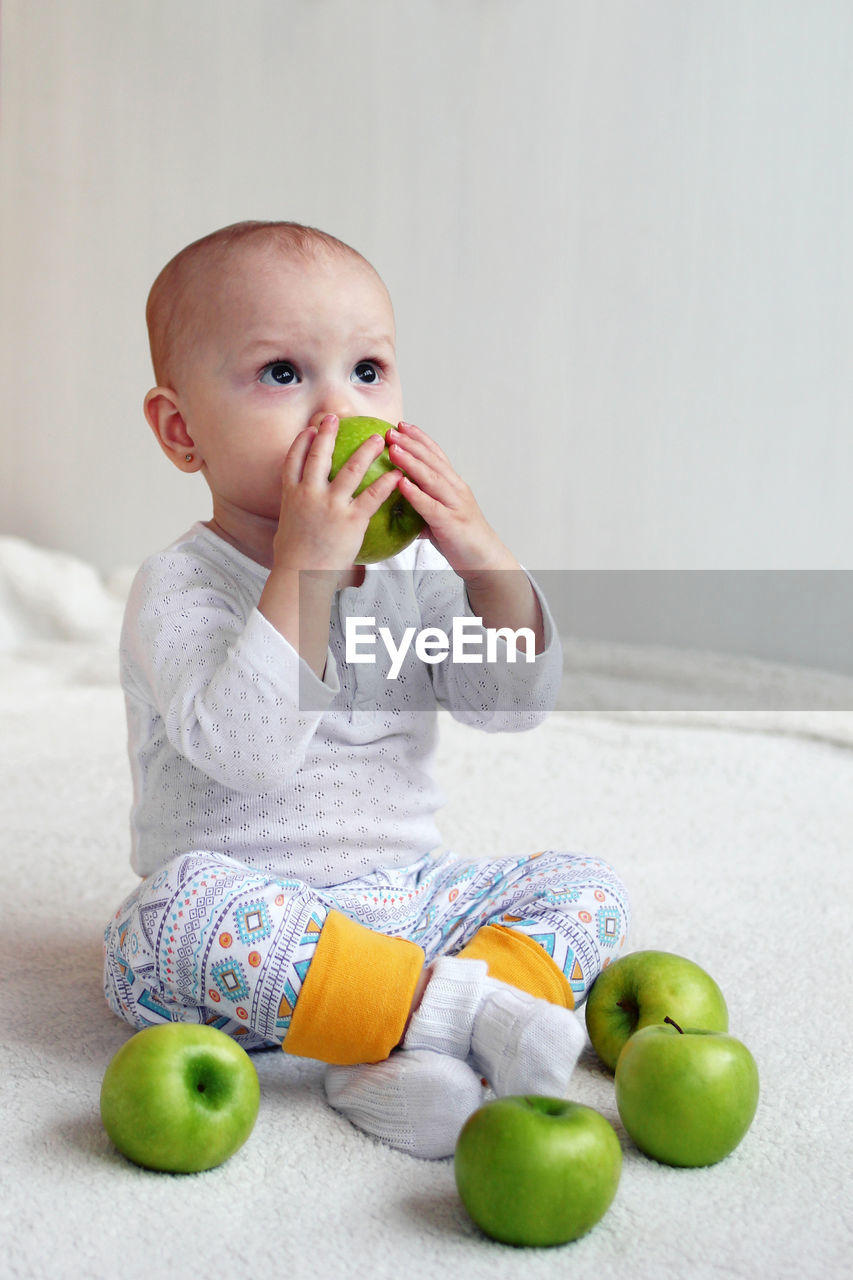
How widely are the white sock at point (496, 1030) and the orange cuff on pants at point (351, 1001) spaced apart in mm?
19

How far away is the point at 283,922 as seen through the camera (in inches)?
34.8

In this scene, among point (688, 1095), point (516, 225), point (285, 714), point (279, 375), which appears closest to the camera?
point (688, 1095)

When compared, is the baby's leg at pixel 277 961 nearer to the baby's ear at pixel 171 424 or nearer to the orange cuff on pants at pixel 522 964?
the orange cuff on pants at pixel 522 964

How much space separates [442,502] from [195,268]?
290 millimetres

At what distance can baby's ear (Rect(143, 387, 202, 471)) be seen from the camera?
3.52 ft

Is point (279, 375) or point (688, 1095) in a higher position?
point (279, 375)

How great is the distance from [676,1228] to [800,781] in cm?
116

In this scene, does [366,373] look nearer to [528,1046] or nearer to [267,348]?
[267,348]

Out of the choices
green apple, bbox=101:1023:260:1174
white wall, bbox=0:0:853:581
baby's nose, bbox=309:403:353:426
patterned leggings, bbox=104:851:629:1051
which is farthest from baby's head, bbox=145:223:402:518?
white wall, bbox=0:0:853:581

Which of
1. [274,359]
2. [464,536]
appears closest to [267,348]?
[274,359]

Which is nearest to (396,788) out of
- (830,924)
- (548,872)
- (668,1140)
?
(548,872)

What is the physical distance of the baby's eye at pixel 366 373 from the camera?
1048 millimetres

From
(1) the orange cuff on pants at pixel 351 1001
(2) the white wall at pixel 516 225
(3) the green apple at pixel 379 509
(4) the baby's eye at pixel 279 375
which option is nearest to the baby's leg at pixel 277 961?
(1) the orange cuff on pants at pixel 351 1001

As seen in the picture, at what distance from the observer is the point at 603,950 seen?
98 centimetres
